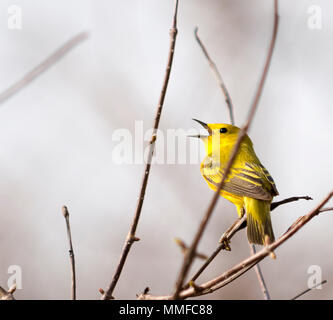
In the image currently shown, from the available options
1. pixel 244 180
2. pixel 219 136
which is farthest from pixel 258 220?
pixel 219 136

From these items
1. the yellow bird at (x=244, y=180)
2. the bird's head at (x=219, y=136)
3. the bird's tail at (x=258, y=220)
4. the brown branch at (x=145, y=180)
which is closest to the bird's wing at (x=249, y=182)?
the yellow bird at (x=244, y=180)

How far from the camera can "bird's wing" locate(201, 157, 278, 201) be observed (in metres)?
4.86

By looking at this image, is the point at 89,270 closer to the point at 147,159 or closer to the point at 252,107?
the point at 147,159

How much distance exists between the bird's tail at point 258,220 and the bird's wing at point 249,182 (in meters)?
0.11

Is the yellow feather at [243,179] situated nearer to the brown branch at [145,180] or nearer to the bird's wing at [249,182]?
the bird's wing at [249,182]

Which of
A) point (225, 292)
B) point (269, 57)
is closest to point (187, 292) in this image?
point (269, 57)

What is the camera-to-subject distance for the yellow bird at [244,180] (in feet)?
15.2

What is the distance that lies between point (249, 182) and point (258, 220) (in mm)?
593

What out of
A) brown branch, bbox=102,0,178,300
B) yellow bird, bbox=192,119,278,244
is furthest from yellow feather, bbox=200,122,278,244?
brown branch, bbox=102,0,178,300

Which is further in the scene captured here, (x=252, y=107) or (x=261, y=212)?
(x=261, y=212)

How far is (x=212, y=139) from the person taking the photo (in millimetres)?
6242

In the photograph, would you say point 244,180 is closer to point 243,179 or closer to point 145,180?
point 243,179

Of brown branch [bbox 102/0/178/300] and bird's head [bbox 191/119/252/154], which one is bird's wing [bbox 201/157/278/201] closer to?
bird's head [bbox 191/119/252/154]
